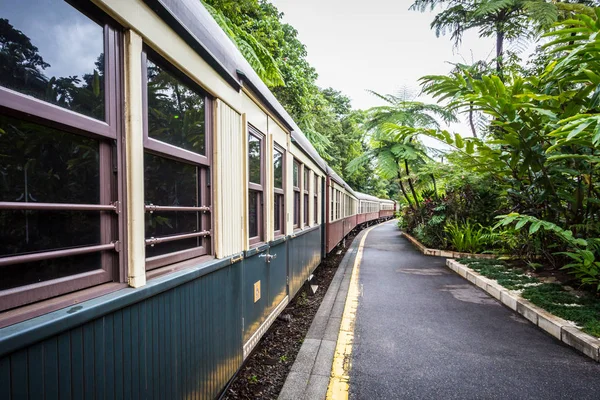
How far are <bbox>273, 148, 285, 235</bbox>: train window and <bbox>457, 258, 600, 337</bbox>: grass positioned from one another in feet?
11.1

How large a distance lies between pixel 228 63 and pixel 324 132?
726 inches

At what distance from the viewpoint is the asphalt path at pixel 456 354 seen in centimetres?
244

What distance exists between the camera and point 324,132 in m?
20.3

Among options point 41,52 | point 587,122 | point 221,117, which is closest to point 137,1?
point 41,52

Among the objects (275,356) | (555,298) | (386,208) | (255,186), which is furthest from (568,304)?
(386,208)

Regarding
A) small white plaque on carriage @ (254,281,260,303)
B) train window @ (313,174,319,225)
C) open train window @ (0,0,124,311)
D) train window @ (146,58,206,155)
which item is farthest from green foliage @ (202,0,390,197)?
open train window @ (0,0,124,311)

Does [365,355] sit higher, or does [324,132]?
[324,132]

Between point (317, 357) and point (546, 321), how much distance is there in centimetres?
266

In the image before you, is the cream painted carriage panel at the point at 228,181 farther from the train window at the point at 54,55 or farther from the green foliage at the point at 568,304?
the green foliage at the point at 568,304

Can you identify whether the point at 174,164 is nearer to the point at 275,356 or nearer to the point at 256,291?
the point at 256,291

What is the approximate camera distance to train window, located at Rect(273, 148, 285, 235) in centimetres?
373

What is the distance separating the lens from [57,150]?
1152 millimetres

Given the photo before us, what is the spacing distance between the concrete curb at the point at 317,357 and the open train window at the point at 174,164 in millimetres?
1373

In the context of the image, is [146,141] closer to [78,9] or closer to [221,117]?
[78,9]
